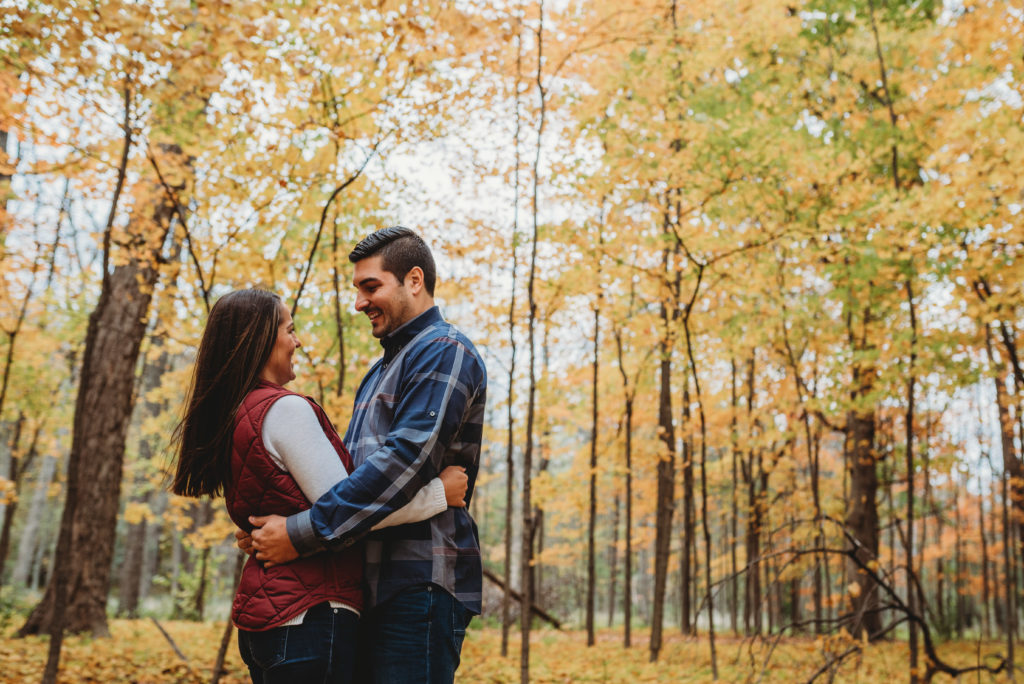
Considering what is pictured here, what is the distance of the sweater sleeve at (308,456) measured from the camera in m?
1.61

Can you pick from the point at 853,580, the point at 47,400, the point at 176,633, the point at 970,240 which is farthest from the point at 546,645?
the point at 47,400

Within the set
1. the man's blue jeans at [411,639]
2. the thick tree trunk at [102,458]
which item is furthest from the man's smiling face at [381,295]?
the thick tree trunk at [102,458]

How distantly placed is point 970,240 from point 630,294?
4036mm

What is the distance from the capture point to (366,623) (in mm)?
1669

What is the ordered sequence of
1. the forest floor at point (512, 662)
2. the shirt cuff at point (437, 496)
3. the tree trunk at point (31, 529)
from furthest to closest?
the tree trunk at point (31, 529) → the forest floor at point (512, 662) → the shirt cuff at point (437, 496)

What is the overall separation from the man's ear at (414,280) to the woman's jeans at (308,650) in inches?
36.0

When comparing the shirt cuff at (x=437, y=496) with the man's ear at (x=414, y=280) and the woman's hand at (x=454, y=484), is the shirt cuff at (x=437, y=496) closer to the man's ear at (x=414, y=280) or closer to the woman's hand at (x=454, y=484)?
the woman's hand at (x=454, y=484)

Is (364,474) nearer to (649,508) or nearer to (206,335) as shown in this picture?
(206,335)

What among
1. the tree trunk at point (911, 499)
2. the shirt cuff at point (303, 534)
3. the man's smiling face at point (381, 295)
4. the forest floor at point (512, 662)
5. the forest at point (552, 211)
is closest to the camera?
the shirt cuff at point (303, 534)

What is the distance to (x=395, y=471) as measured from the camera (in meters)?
1.56

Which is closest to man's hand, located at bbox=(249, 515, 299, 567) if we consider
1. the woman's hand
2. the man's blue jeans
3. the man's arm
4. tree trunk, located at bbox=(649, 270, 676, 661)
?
the man's arm

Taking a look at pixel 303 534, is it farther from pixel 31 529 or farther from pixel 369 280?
pixel 31 529

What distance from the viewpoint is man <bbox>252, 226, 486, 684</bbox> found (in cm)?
153

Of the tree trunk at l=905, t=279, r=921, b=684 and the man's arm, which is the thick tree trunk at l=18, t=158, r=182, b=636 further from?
the tree trunk at l=905, t=279, r=921, b=684
